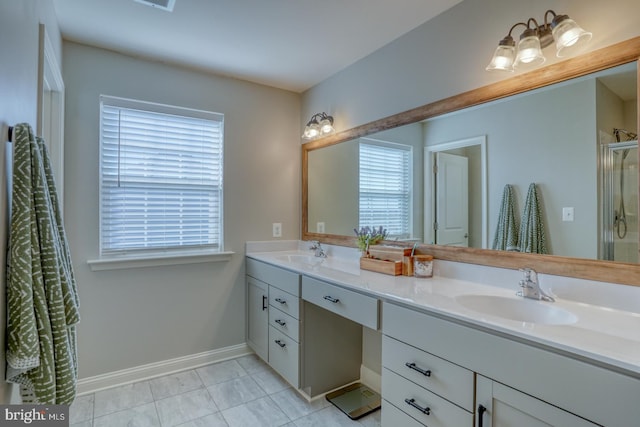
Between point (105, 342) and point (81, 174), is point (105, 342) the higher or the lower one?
the lower one

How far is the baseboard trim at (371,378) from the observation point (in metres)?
2.28

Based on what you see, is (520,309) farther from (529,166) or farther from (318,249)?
(318,249)

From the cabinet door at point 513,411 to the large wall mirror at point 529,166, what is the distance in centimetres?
62

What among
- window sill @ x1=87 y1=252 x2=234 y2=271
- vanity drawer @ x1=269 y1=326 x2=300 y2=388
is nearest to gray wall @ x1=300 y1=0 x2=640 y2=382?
vanity drawer @ x1=269 y1=326 x2=300 y2=388

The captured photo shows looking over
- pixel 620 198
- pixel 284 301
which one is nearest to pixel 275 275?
pixel 284 301

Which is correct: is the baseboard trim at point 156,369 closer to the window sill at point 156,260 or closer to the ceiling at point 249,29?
the window sill at point 156,260

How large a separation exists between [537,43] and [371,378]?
215cm

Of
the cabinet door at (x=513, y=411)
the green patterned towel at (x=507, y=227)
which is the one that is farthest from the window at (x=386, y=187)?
the cabinet door at (x=513, y=411)

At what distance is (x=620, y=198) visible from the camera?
4.17 feet

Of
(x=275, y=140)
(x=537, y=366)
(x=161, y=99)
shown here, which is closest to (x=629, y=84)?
(x=537, y=366)

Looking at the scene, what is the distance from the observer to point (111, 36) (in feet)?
6.94

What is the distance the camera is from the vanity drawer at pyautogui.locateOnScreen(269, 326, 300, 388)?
2.13 metres

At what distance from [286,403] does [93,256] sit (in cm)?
162

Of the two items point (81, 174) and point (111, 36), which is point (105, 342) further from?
point (111, 36)
